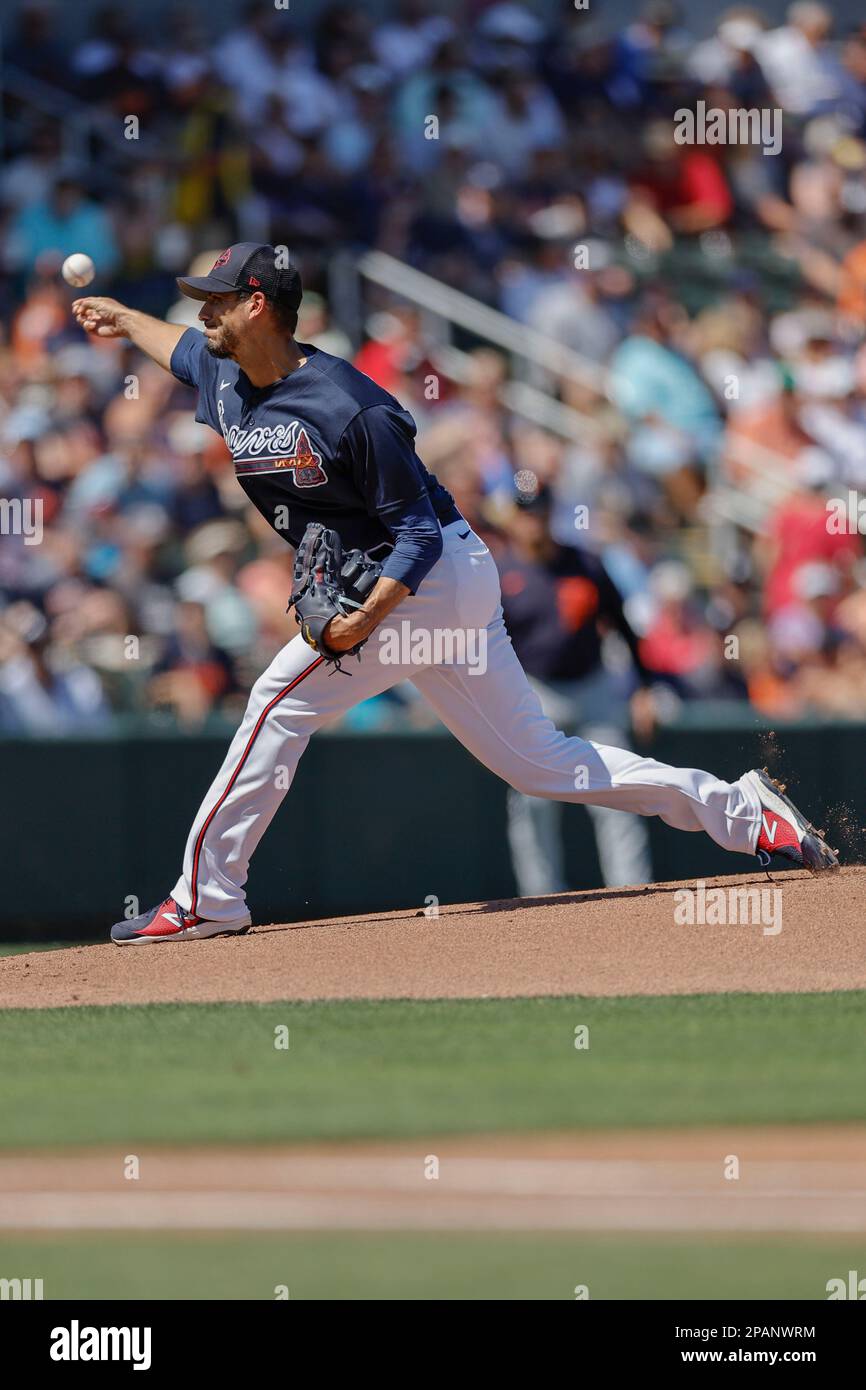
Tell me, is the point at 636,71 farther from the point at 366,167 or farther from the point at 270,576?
the point at 270,576

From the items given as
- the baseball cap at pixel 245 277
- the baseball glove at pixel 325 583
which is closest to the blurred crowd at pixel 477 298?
the baseball glove at pixel 325 583

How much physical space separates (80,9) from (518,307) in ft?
14.4

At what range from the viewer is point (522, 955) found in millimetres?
7484

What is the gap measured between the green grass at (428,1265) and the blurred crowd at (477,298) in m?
5.54

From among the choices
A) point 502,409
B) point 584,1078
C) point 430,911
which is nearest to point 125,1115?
point 584,1078

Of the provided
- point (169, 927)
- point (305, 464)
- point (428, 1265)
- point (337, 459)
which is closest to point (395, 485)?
point (337, 459)

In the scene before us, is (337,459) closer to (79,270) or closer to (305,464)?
(305,464)

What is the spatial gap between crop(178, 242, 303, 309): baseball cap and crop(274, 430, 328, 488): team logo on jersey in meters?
0.48

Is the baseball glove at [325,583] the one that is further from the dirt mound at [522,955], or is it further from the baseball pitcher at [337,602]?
the dirt mound at [522,955]

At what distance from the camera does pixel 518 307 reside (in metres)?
13.6

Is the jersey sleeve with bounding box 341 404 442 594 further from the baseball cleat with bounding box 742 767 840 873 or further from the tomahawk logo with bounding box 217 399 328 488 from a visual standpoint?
the baseball cleat with bounding box 742 767 840 873

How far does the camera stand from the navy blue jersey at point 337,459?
6.97 m

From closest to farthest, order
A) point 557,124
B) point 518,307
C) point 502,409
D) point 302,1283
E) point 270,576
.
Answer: point 302,1283, point 270,576, point 502,409, point 518,307, point 557,124

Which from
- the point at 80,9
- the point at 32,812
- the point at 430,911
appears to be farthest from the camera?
the point at 80,9
